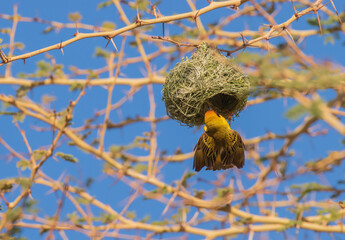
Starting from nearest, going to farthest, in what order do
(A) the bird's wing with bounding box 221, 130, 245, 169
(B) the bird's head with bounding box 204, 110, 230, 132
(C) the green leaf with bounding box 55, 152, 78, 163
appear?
(B) the bird's head with bounding box 204, 110, 230, 132 → (A) the bird's wing with bounding box 221, 130, 245, 169 → (C) the green leaf with bounding box 55, 152, 78, 163

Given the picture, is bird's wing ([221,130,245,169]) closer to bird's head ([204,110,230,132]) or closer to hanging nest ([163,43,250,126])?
bird's head ([204,110,230,132])

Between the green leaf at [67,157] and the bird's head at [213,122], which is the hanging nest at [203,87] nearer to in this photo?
the bird's head at [213,122]

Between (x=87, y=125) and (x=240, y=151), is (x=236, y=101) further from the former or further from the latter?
→ (x=87, y=125)

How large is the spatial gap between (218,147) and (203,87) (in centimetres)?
49

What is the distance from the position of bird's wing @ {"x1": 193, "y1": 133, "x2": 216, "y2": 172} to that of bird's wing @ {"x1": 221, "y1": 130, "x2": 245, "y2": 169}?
0.09m

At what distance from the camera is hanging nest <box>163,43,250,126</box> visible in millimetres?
3699

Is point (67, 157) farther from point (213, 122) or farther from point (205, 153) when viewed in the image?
point (213, 122)

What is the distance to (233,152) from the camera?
368cm

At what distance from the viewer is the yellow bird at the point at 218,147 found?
3.59 meters

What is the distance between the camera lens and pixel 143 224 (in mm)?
5148

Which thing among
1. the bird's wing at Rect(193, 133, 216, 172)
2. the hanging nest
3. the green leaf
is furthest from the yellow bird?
the green leaf

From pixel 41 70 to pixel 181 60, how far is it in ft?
8.83

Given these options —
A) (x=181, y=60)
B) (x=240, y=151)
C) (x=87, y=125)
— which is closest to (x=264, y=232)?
(x=240, y=151)

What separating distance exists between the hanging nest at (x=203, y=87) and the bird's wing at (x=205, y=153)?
0.78 feet
